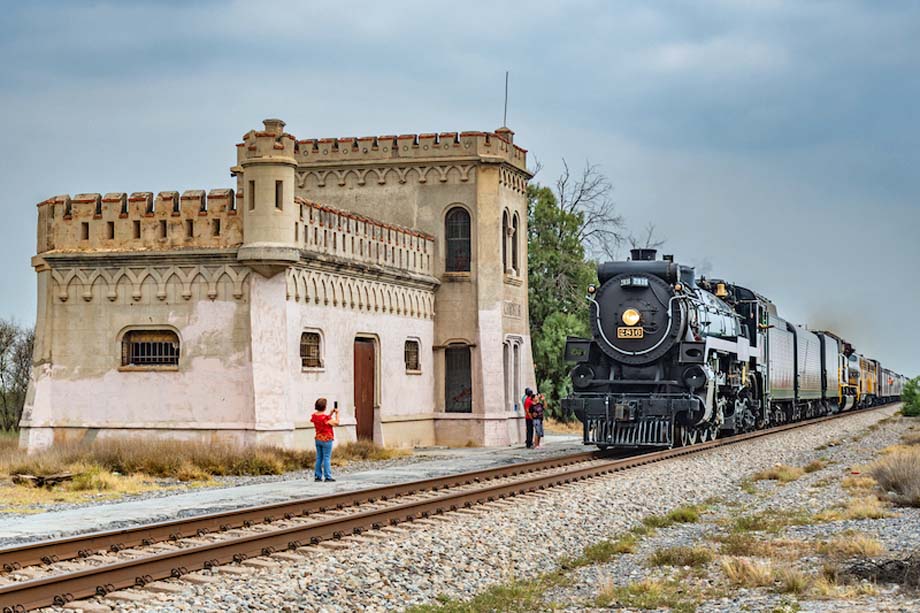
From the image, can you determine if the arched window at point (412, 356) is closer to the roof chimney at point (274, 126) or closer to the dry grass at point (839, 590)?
the roof chimney at point (274, 126)

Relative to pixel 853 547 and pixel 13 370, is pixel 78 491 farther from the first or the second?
pixel 13 370

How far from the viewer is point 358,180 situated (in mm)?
33219

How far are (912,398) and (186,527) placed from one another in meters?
45.4

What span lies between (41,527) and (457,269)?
63.0 ft

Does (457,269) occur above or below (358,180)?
below

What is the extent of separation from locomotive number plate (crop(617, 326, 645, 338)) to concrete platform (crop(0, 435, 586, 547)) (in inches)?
135

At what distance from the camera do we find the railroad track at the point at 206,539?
9.88m

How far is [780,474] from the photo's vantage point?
71.2 feet

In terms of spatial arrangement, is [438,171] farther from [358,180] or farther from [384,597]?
[384,597]

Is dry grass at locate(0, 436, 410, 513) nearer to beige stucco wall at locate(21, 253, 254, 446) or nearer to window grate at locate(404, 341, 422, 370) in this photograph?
beige stucco wall at locate(21, 253, 254, 446)

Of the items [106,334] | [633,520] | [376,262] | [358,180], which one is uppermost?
[358,180]

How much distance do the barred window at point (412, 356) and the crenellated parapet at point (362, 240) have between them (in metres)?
1.87

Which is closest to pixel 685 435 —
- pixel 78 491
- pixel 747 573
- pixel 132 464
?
pixel 132 464

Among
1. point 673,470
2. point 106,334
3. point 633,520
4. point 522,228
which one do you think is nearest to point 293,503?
point 633,520
